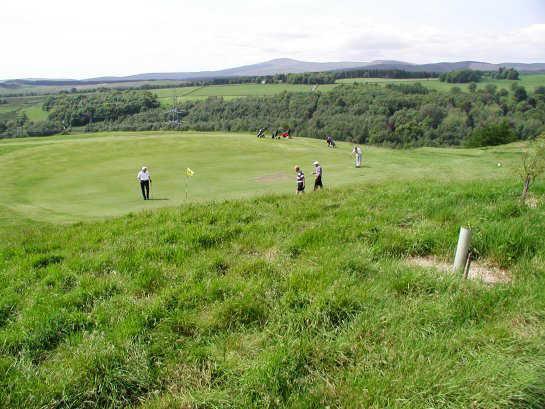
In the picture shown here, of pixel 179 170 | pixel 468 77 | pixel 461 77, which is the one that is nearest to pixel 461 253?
pixel 179 170

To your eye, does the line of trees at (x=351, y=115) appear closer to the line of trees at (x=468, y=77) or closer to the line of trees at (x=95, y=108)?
the line of trees at (x=95, y=108)

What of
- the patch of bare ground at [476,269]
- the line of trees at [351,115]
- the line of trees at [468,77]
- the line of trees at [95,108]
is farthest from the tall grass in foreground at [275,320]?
the line of trees at [468,77]

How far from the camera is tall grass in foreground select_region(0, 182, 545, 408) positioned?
3.96 meters

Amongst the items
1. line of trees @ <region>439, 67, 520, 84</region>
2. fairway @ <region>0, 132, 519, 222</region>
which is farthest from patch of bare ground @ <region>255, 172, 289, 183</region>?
line of trees @ <region>439, 67, 520, 84</region>

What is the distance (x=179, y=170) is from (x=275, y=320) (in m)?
29.7

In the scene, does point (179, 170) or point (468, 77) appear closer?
point (179, 170)

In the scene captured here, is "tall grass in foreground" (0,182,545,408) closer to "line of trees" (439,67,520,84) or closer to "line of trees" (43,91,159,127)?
"line of trees" (43,91,159,127)

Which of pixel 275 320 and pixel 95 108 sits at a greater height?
pixel 275 320

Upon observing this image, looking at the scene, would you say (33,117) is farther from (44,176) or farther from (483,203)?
(483,203)

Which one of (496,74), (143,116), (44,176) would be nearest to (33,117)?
(143,116)

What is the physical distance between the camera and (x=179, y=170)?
110 feet

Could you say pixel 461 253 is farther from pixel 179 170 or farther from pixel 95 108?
pixel 95 108

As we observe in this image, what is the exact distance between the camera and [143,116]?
455ft

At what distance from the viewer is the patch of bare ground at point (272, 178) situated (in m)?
27.6
